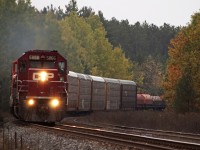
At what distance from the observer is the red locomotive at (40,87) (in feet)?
77.9

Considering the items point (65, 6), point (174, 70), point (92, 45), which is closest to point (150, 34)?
point (65, 6)

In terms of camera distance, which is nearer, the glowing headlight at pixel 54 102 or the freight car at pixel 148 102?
the glowing headlight at pixel 54 102

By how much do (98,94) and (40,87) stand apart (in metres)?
19.9

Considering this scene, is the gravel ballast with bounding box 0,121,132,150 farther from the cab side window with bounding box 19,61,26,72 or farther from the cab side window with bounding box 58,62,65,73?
the cab side window with bounding box 58,62,65,73

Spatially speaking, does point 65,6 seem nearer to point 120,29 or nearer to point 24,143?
point 120,29

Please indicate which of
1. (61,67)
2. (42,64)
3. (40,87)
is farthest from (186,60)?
(40,87)

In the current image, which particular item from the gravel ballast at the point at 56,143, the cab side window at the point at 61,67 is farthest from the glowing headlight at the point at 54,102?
the gravel ballast at the point at 56,143

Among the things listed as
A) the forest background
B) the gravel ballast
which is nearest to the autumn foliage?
the forest background

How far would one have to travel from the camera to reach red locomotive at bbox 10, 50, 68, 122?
23734 mm

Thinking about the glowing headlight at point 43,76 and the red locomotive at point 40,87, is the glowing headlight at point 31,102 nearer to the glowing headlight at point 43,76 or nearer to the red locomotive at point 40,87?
the red locomotive at point 40,87

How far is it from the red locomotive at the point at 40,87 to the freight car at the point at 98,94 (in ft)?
30.8

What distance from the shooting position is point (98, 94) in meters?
44.0

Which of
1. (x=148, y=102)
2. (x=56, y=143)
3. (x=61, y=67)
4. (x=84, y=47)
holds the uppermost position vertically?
(x=84, y=47)

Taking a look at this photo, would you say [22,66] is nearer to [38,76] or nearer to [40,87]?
[38,76]
